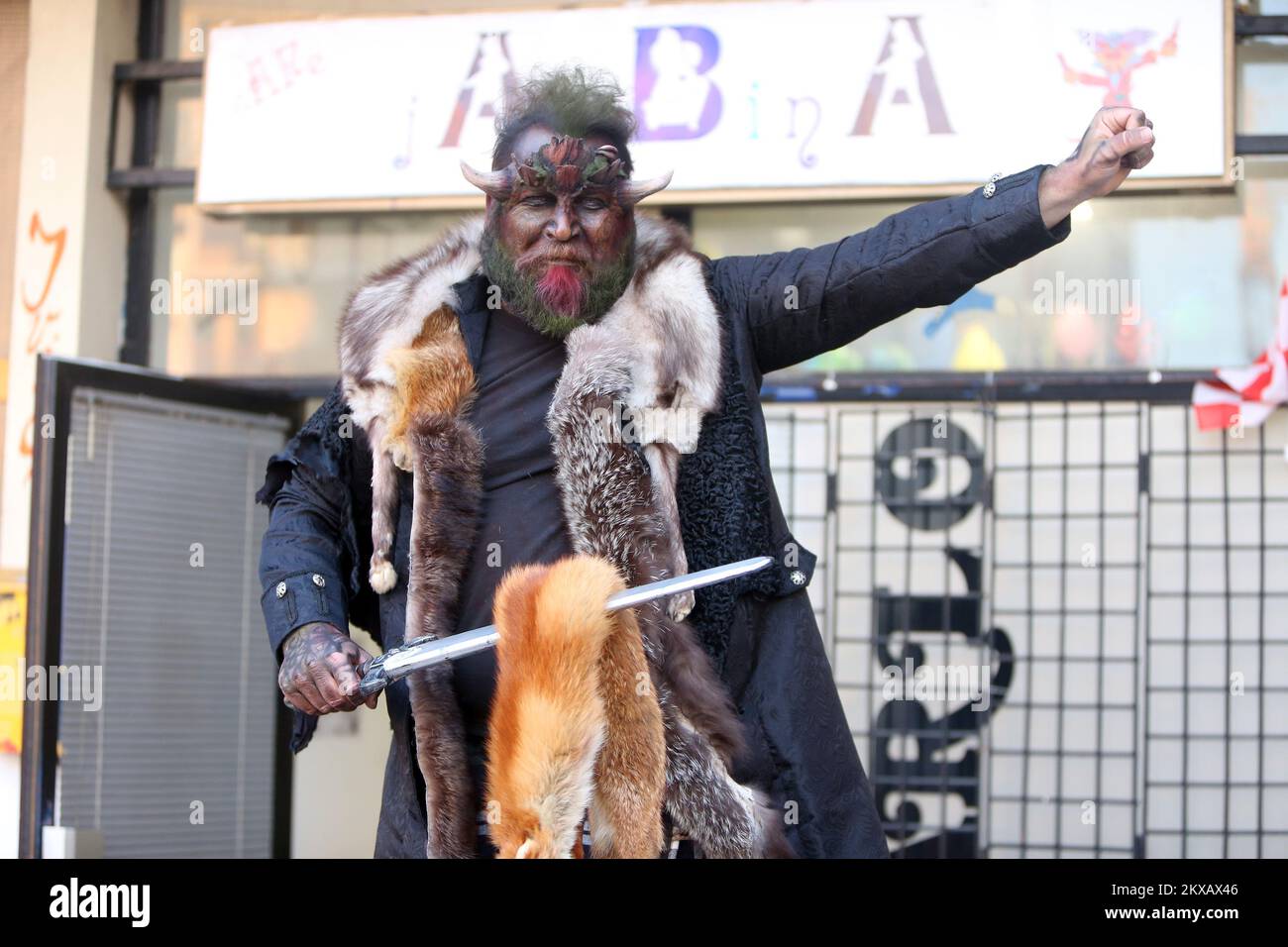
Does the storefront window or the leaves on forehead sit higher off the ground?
the storefront window

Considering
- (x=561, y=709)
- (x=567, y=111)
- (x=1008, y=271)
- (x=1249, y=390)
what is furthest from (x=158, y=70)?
(x=561, y=709)

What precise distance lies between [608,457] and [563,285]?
329mm

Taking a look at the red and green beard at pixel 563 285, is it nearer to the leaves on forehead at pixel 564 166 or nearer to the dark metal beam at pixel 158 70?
the leaves on forehead at pixel 564 166

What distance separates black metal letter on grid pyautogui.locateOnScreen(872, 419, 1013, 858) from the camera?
551cm

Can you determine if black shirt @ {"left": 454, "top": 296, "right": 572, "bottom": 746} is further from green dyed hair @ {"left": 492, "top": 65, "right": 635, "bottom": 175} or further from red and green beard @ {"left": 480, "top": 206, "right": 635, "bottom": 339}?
green dyed hair @ {"left": 492, "top": 65, "right": 635, "bottom": 175}

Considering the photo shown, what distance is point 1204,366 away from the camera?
5.29 meters

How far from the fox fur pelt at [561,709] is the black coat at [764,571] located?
0.90ft

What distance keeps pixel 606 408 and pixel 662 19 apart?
10.3 feet

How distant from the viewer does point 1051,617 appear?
548 cm

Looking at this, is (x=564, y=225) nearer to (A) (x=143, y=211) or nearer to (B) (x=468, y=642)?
(B) (x=468, y=642)

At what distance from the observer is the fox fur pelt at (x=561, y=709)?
2.36 metres

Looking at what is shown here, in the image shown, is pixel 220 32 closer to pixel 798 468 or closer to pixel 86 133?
pixel 86 133

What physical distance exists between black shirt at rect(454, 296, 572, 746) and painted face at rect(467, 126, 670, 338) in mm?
103

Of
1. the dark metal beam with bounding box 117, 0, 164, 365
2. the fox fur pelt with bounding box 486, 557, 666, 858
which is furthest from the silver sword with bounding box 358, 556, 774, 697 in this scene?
the dark metal beam with bounding box 117, 0, 164, 365
